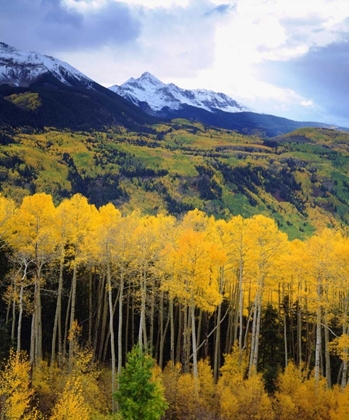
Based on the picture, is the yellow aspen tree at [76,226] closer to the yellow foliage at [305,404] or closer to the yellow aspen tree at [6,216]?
the yellow aspen tree at [6,216]

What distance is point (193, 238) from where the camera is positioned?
29.0 metres

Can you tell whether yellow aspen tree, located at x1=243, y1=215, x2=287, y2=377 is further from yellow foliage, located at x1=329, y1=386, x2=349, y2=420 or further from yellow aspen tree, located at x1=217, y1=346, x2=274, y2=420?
yellow foliage, located at x1=329, y1=386, x2=349, y2=420

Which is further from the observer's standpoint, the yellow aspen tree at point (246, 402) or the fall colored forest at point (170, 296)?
the yellow aspen tree at point (246, 402)

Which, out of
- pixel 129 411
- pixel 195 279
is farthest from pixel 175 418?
pixel 195 279

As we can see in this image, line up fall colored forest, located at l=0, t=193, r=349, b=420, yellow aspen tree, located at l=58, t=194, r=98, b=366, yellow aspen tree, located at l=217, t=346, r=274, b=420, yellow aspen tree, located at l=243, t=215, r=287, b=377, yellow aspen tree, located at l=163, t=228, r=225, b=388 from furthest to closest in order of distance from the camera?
1. yellow aspen tree, located at l=58, t=194, r=98, b=366
2. yellow aspen tree, located at l=243, t=215, r=287, b=377
3. yellow aspen tree, located at l=217, t=346, r=274, b=420
4. yellow aspen tree, located at l=163, t=228, r=225, b=388
5. fall colored forest, located at l=0, t=193, r=349, b=420

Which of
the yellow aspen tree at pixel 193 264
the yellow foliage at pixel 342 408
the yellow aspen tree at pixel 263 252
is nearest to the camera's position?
the yellow foliage at pixel 342 408

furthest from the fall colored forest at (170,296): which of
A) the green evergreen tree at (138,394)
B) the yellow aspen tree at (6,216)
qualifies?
the yellow aspen tree at (6,216)

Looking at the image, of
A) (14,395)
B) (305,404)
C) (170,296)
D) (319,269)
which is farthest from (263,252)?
(14,395)

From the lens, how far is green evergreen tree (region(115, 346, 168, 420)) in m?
24.6

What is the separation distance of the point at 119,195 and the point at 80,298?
15730cm

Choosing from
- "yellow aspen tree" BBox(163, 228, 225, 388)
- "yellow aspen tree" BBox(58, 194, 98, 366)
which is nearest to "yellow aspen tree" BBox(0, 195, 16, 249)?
"yellow aspen tree" BBox(58, 194, 98, 366)

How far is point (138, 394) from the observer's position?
2494 centimetres

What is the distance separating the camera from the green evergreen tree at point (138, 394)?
24.6 meters

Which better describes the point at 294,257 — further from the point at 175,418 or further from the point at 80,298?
the point at 80,298
